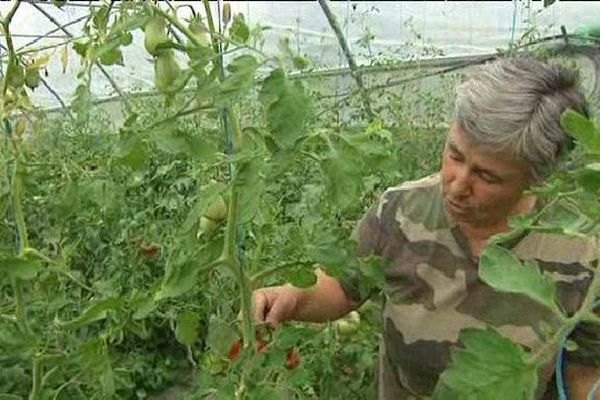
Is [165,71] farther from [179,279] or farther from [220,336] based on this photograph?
[220,336]

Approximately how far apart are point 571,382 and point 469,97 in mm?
539

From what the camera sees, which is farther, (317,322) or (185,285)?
(317,322)

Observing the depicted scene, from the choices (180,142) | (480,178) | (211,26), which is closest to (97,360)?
(180,142)

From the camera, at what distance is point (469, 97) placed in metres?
1.69

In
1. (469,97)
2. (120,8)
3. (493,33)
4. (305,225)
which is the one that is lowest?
(493,33)

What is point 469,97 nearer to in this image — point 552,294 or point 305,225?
point 305,225

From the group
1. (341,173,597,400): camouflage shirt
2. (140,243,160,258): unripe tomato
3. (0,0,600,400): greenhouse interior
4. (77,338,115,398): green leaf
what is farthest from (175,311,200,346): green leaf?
(140,243,160,258): unripe tomato

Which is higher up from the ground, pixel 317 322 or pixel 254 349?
pixel 254 349

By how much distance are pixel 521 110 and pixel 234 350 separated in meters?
0.59

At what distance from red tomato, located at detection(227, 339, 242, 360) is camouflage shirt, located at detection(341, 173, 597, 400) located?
37 cm

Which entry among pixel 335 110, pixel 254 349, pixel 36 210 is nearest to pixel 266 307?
pixel 254 349

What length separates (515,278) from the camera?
1014mm

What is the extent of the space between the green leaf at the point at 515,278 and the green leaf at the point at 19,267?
75 cm

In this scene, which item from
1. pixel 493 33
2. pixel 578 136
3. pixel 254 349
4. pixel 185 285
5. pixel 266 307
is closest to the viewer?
pixel 578 136
